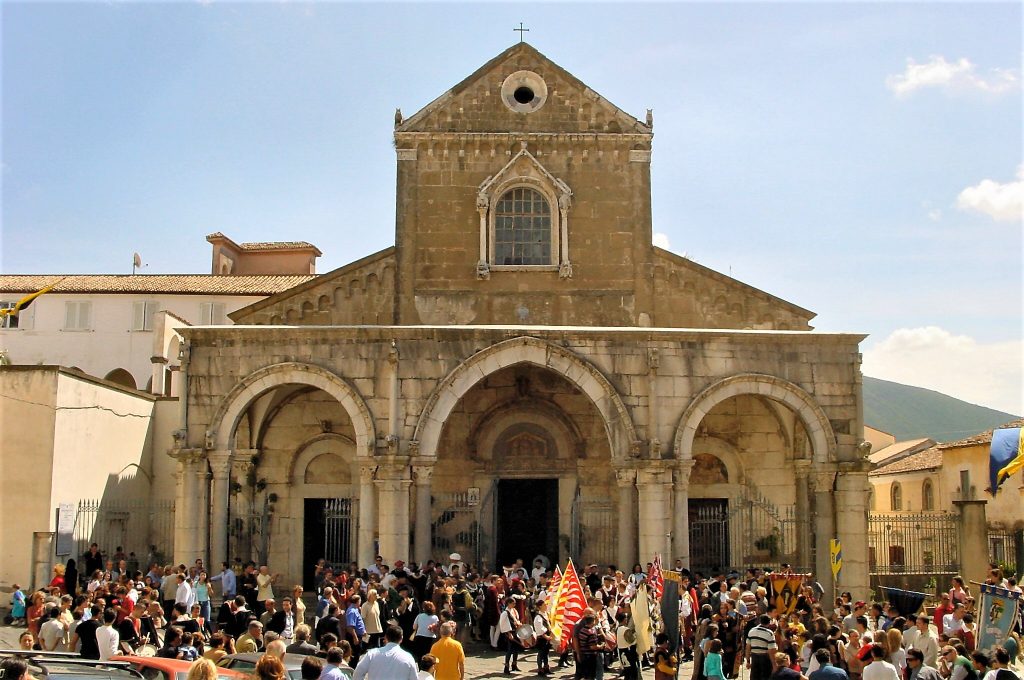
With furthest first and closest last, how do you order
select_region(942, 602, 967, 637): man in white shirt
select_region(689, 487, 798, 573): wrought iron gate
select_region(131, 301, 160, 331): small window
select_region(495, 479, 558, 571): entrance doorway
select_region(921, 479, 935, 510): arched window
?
select_region(131, 301, 160, 331): small window < select_region(921, 479, 935, 510): arched window < select_region(495, 479, 558, 571): entrance doorway < select_region(689, 487, 798, 573): wrought iron gate < select_region(942, 602, 967, 637): man in white shirt

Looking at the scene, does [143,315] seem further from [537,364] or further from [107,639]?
[107,639]

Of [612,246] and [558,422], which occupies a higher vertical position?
[612,246]

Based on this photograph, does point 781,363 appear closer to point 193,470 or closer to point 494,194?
point 494,194

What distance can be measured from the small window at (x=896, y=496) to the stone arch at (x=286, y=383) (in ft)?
80.8

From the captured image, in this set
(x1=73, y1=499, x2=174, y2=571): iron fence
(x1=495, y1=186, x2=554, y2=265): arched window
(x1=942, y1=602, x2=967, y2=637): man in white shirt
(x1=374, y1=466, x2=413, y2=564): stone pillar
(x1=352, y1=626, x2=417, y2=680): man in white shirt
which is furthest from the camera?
(x1=495, y1=186, x2=554, y2=265): arched window

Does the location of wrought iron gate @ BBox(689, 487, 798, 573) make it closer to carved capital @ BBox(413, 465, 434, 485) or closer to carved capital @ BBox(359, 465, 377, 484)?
carved capital @ BBox(413, 465, 434, 485)

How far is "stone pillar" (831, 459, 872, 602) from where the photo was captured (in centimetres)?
2102

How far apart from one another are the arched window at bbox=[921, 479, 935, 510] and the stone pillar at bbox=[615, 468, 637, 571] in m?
18.4

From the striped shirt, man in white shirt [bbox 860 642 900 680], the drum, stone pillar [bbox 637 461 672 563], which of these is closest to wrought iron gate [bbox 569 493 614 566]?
stone pillar [bbox 637 461 672 563]

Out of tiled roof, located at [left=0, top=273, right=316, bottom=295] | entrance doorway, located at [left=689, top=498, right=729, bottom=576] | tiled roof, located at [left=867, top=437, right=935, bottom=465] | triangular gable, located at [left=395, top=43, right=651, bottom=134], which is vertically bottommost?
entrance doorway, located at [left=689, top=498, right=729, bottom=576]

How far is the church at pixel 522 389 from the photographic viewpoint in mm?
20953

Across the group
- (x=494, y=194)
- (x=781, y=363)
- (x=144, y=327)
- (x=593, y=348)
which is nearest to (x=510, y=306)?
(x=494, y=194)

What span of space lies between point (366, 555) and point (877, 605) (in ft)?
31.4

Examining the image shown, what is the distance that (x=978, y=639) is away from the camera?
1420 cm
